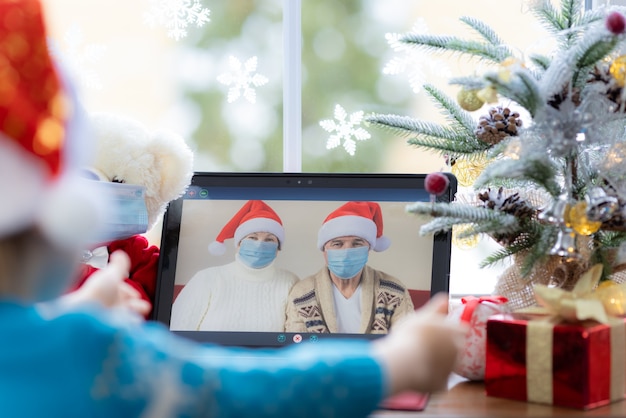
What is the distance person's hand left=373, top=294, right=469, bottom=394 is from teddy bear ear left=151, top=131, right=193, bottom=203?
69 centimetres

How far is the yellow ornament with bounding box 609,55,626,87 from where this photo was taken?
1.00 m

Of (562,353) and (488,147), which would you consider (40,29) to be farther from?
(488,147)

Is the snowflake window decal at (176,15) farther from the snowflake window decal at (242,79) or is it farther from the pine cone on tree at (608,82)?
the pine cone on tree at (608,82)

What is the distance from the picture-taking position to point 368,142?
5.09 ft

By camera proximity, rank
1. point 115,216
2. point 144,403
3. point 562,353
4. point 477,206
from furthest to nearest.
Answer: point 115,216
point 477,206
point 562,353
point 144,403

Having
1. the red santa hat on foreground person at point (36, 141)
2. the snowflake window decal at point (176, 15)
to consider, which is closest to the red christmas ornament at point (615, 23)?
the red santa hat on foreground person at point (36, 141)

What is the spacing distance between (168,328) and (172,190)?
0.22 m

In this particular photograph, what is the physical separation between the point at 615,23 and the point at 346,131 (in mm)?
680

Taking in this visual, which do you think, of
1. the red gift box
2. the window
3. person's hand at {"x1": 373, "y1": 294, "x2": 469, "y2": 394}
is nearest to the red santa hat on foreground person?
person's hand at {"x1": 373, "y1": 294, "x2": 469, "y2": 394}

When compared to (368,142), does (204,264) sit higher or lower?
lower

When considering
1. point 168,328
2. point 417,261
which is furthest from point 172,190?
point 417,261

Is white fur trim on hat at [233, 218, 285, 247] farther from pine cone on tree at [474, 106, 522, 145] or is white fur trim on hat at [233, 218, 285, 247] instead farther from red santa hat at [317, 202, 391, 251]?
pine cone on tree at [474, 106, 522, 145]

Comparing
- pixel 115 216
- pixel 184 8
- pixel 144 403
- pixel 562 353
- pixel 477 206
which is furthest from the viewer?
pixel 184 8

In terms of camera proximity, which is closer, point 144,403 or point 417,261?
point 144,403
